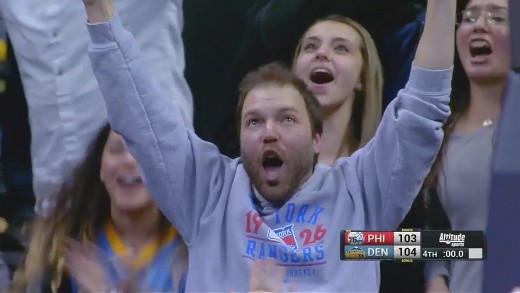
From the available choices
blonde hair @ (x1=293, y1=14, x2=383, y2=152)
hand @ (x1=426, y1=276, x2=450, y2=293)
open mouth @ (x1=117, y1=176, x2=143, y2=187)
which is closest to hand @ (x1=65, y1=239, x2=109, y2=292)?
open mouth @ (x1=117, y1=176, x2=143, y2=187)

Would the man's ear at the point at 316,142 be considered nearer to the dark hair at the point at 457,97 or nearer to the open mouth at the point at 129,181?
the dark hair at the point at 457,97

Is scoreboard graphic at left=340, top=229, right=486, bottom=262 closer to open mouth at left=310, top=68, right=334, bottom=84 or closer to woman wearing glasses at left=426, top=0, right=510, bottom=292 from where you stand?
woman wearing glasses at left=426, top=0, right=510, bottom=292

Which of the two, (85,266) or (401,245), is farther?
(85,266)

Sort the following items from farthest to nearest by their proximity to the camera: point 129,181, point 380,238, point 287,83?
point 129,181 → point 287,83 → point 380,238

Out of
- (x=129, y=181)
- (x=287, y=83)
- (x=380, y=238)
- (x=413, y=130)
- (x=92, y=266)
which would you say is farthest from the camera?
(x=129, y=181)

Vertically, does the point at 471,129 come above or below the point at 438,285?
above

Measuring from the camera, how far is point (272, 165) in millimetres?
2955

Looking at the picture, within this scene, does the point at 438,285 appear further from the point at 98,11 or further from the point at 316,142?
the point at 98,11

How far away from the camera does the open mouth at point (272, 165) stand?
9.64 ft

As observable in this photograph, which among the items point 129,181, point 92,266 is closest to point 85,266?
point 92,266

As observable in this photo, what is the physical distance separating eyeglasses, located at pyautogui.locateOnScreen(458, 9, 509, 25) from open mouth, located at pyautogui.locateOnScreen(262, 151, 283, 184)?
28.2 inches

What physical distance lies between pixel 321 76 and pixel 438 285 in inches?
26.1

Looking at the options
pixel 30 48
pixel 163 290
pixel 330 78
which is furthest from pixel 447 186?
pixel 30 48

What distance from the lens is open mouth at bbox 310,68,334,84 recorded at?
3279 millimetres
